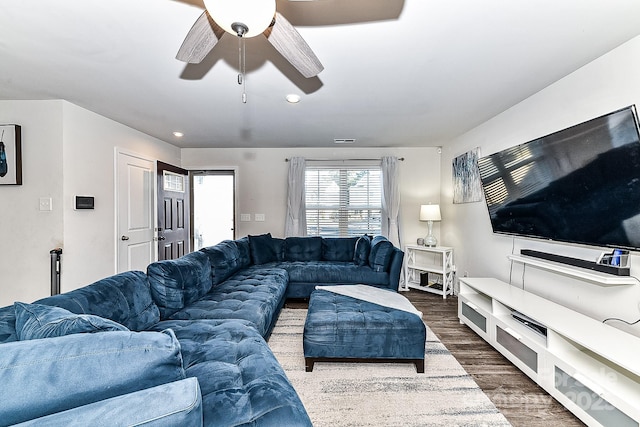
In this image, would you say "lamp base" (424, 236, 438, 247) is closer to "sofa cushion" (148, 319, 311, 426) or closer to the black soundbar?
the black soundbar

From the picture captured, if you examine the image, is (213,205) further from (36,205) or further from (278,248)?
(36,205)

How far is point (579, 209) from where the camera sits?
2.11 meters

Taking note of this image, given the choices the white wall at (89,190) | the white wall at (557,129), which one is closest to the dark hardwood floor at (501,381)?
the white wall at (557,129)

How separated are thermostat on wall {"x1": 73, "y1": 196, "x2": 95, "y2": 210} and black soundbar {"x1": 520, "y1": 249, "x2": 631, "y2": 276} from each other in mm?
4481

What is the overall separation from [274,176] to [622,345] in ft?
14.8

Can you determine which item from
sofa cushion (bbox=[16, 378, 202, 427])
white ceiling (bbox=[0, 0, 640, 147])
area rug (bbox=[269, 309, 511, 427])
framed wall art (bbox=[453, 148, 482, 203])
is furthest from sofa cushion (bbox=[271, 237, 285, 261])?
A: sofa cushion (bbox=[16, 378, 202, 427])

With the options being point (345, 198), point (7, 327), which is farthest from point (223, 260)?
point (345, 198)

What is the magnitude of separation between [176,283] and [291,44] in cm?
189

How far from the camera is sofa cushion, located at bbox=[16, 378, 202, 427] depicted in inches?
28.1

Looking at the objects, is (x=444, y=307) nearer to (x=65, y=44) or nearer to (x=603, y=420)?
(x=603, y=420)

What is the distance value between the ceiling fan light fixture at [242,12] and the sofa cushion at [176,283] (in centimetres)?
179

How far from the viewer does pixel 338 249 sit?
4566 millimetres

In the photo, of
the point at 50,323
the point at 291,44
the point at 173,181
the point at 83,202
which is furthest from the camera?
the point at 173,181

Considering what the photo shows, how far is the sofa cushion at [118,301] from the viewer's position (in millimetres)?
1525
